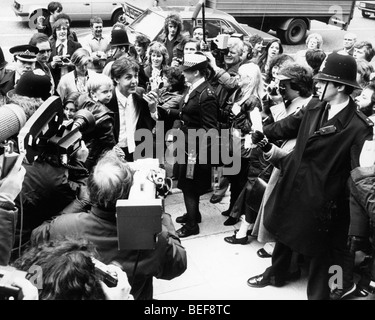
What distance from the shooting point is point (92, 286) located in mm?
1772

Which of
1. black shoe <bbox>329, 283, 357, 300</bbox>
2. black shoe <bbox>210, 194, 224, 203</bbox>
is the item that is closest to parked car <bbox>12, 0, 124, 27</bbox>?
black shoe <bbox>210, 194, 224, 203</bbox>

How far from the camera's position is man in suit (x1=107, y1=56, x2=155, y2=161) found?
4.23 meters

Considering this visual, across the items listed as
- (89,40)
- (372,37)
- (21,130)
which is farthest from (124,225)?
(372,37)

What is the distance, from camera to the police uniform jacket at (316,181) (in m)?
3.16

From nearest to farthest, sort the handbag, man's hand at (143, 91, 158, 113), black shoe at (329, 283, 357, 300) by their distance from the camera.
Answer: black shoe at (329, 283, 357, 300) → the handbag → man's hand at (143, 91, 158, 113)

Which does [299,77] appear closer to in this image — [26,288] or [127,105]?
[127,105]

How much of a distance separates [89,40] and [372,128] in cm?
477

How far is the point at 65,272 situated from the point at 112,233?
0.63 m

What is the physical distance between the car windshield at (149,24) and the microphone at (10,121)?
6.13 meters

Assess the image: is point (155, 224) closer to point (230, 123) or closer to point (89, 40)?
point (230, 123)

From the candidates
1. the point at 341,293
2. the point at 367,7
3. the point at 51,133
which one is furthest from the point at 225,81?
the point at 367,7

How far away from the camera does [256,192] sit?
13.3 feet

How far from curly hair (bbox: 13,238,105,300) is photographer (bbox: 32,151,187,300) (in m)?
0.41

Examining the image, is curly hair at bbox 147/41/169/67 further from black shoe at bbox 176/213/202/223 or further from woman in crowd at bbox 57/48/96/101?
black shoe at bbox 176/213/202/223
